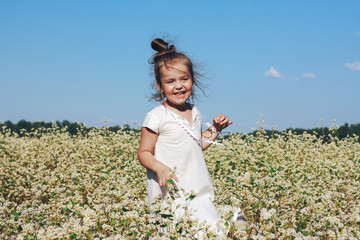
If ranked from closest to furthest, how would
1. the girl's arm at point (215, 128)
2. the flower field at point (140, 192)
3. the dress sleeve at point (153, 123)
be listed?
the flower field at point (140, 192), the dress sleeve at point (153, 123), the girl's arm at point (215, 128)

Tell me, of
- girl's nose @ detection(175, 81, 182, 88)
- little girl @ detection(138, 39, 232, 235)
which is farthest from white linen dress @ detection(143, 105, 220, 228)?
girl's nose @ detection(175, 81, 182, 88)

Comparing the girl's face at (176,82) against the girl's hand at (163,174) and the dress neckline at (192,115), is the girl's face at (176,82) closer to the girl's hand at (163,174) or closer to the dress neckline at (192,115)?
the dress neckline at (192,115)

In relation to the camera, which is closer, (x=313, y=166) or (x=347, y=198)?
(x=347, y=198)

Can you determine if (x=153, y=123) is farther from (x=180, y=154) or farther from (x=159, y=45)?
(x=159, y=45)

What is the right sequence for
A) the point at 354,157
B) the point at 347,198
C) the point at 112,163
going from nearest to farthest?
the point at 347,198
the point at 112,163
the point at 354,157

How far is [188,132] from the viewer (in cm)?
398

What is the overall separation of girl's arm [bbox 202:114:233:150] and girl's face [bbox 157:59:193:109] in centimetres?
61

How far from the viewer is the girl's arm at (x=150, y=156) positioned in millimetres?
3483

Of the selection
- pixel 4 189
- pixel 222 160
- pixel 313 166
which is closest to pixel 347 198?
pixel 313 166

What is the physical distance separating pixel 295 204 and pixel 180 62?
2.70 metres

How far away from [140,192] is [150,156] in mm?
2276

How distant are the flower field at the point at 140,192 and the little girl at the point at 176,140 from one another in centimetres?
35

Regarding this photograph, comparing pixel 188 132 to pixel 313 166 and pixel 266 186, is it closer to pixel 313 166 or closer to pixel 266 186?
pixel 266 186

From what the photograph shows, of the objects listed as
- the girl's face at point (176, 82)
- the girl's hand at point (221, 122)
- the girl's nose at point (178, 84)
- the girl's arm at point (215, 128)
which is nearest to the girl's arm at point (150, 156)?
the girl's face at point (176, 82)
